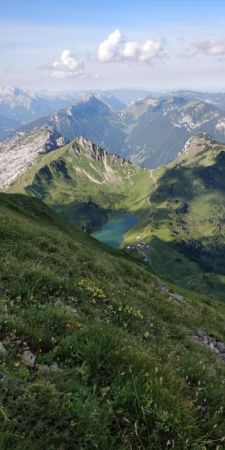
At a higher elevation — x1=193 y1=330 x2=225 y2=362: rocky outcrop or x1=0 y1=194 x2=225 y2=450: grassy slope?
x1=0 y1=194 x2=225 y2=450: grassy slope

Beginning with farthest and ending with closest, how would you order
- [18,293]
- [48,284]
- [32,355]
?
[48,284] → [18,293] → [32,355]

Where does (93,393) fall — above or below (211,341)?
above

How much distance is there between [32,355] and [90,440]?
2220 mm

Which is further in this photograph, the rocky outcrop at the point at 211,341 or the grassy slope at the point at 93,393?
the rocky outcrop at the point at 211,341

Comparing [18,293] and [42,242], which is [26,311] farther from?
[42,242]

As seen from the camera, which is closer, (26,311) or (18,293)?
(26,311)

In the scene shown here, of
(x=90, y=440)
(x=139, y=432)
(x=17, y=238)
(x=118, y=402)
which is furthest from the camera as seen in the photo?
(x=17, y=238)

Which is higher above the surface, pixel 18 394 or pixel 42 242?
pixel 18 394

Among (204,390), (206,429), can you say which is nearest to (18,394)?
(206,429)

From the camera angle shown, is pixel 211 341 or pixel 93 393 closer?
pixel 93 393

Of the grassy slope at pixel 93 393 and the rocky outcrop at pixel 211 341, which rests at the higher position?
the grassy slope at pixel 93 393

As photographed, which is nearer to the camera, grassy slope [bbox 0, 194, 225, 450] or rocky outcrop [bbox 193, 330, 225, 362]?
grassy slope [bbox 0, 194, 225, 450]

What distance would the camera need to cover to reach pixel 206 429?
6949 millimetres

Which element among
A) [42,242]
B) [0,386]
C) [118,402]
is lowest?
[42,242]
